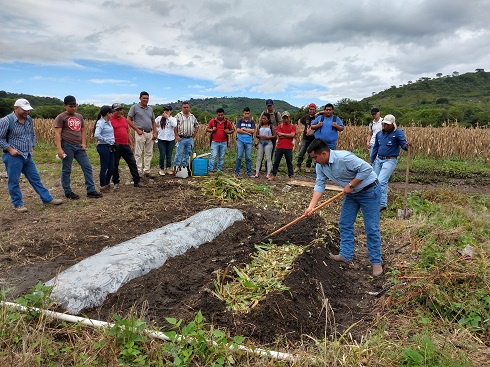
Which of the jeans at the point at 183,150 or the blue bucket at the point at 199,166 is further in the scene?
the blue bucket at the point at 199,166

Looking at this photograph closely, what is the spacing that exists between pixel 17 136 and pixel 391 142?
6.34 metres

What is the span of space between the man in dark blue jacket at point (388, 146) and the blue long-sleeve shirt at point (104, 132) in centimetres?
513

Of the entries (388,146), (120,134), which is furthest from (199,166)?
(388,146)

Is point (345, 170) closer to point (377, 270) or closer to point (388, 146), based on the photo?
point (377, 270)

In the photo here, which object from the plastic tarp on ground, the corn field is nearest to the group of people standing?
the plastic tarp on ground

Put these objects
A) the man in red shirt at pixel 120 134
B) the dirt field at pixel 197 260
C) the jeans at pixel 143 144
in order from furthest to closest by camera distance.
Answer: the jeans at pixel 143 144 < the man in red shirt at pixel 120 134 < the dirt field at pixel 197 260

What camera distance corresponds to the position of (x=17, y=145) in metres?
6.29

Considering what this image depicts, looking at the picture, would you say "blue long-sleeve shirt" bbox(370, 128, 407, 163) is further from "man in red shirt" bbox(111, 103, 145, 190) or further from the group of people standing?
"man in red shirt" bbox(111, 103, 145, 190)

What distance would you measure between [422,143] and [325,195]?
9259 millimetres

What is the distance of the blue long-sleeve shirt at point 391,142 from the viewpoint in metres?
6.48

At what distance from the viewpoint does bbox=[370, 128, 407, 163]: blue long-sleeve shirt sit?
21.3 ft

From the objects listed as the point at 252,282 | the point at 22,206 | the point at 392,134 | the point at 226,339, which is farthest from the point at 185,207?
the point at 226,339

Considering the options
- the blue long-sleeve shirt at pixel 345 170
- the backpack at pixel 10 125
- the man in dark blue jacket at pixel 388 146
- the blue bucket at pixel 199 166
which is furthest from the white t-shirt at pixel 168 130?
the blue long-sleeve shirt at pixel 345 170

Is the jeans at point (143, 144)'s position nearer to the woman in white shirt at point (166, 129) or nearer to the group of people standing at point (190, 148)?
the group of people standing at point (190, 148)
